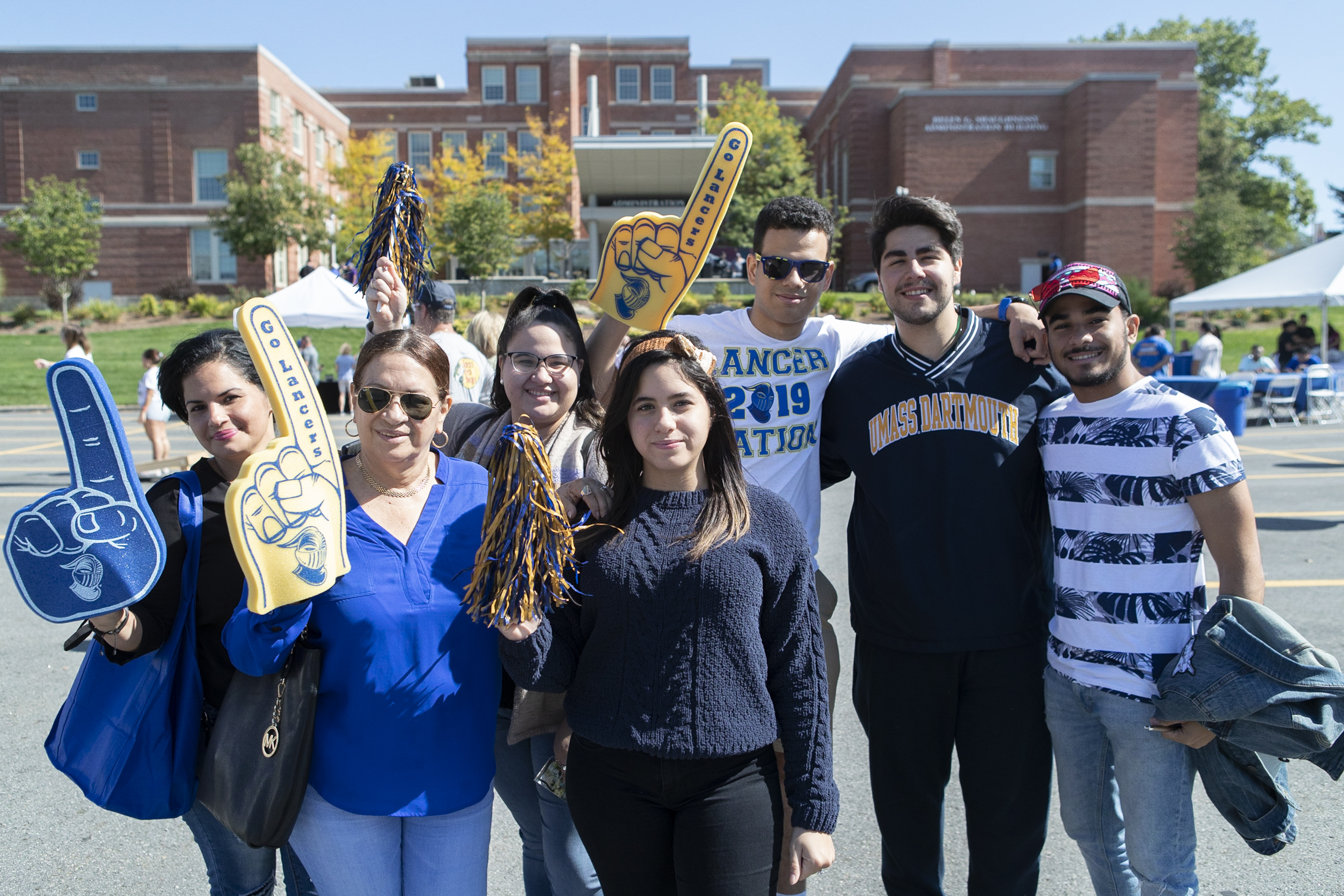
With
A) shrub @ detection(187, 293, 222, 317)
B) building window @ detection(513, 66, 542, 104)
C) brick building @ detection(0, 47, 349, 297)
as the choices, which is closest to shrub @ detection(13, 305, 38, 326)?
shrub @ detection(187, 293, 222, 317)

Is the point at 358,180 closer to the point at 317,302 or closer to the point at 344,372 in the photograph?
the point at 344,372

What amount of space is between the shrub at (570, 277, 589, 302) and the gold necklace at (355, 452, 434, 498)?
2420 cm

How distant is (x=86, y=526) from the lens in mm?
1795

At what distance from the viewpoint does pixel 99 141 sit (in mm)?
40906

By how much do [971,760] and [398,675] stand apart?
1697 mm

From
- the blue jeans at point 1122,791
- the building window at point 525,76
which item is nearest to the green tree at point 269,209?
the building window at point 525,76

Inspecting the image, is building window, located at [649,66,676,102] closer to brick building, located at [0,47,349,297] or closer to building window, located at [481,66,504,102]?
building window, located at [481,66,504,102]

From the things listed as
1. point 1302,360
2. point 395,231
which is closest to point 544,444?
point 395,231

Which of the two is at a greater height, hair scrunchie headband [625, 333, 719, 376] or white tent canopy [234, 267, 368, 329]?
white tent canopy [234, 267, 368, 329]

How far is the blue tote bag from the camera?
2104 mm

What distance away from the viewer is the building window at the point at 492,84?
5328cm

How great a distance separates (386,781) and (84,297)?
153 feet

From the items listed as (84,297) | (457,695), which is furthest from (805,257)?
(84,297)

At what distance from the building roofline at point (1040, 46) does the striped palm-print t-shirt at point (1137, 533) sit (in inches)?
1736
